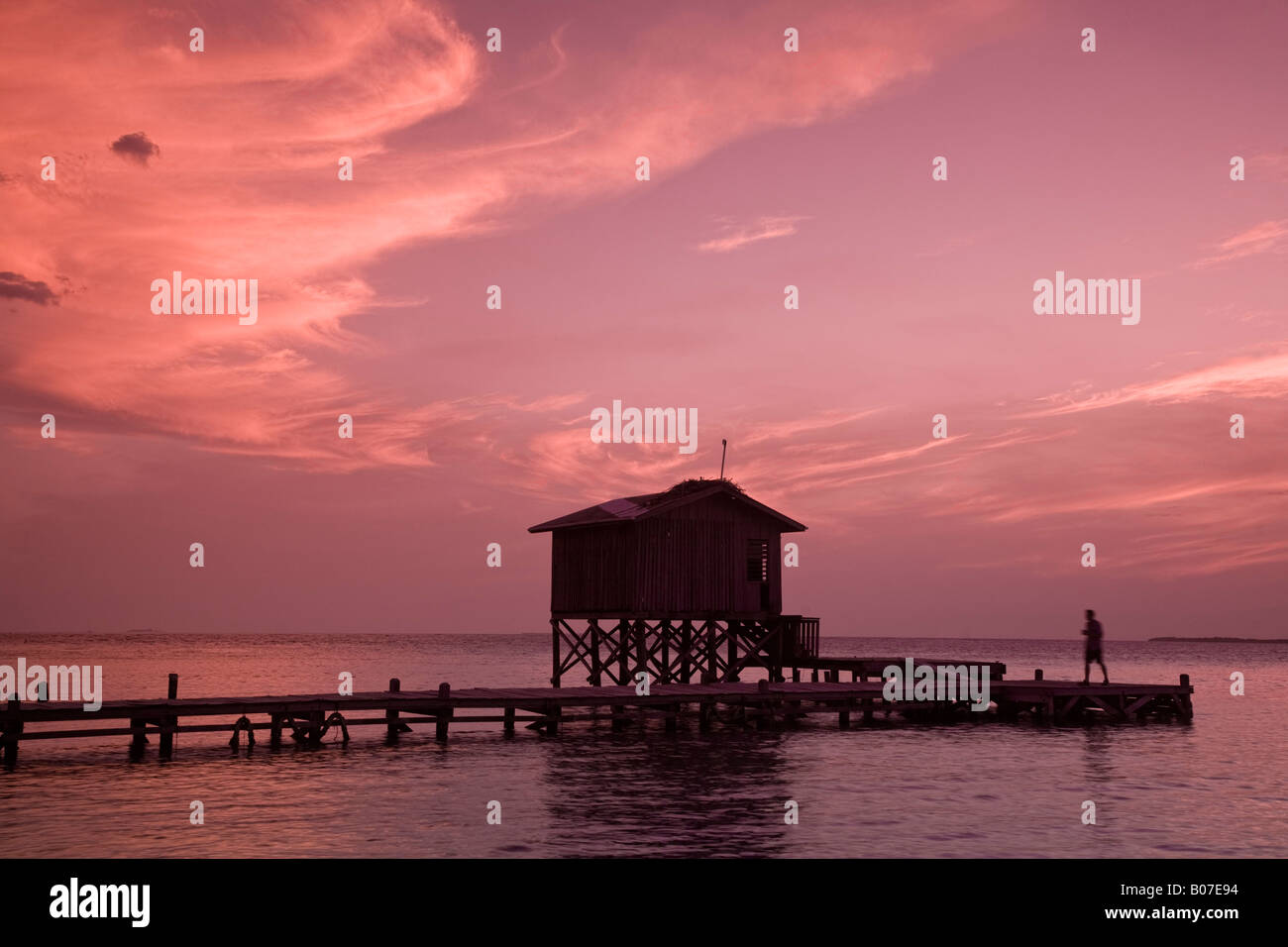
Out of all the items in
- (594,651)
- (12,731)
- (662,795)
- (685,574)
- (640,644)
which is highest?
(685,574)

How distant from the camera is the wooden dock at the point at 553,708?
1125 inches

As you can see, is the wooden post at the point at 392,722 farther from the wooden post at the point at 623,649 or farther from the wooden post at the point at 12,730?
the wooden post at the point at 623,649

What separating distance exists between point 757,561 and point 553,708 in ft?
40.3

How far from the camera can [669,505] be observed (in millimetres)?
41062

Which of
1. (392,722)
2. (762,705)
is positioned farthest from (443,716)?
(762,705)

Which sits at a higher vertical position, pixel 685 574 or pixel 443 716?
pixel 685 574

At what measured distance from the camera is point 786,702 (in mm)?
37875

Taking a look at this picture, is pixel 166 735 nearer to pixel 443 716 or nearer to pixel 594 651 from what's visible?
pixel 443 716

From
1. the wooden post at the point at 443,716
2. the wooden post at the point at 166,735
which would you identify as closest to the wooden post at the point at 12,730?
the wooden post at the point at 166,735

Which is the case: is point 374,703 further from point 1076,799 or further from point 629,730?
point 1076,799

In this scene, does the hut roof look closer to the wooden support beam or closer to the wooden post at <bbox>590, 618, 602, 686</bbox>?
the wooden post at <bbox>590, 618, 602, 686</bbox>

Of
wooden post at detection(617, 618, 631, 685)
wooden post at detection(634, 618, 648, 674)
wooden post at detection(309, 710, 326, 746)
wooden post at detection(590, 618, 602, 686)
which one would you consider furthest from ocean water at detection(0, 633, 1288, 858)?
wooden post at detection(590, 618, 602, 686)

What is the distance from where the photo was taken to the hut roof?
1619 inches
